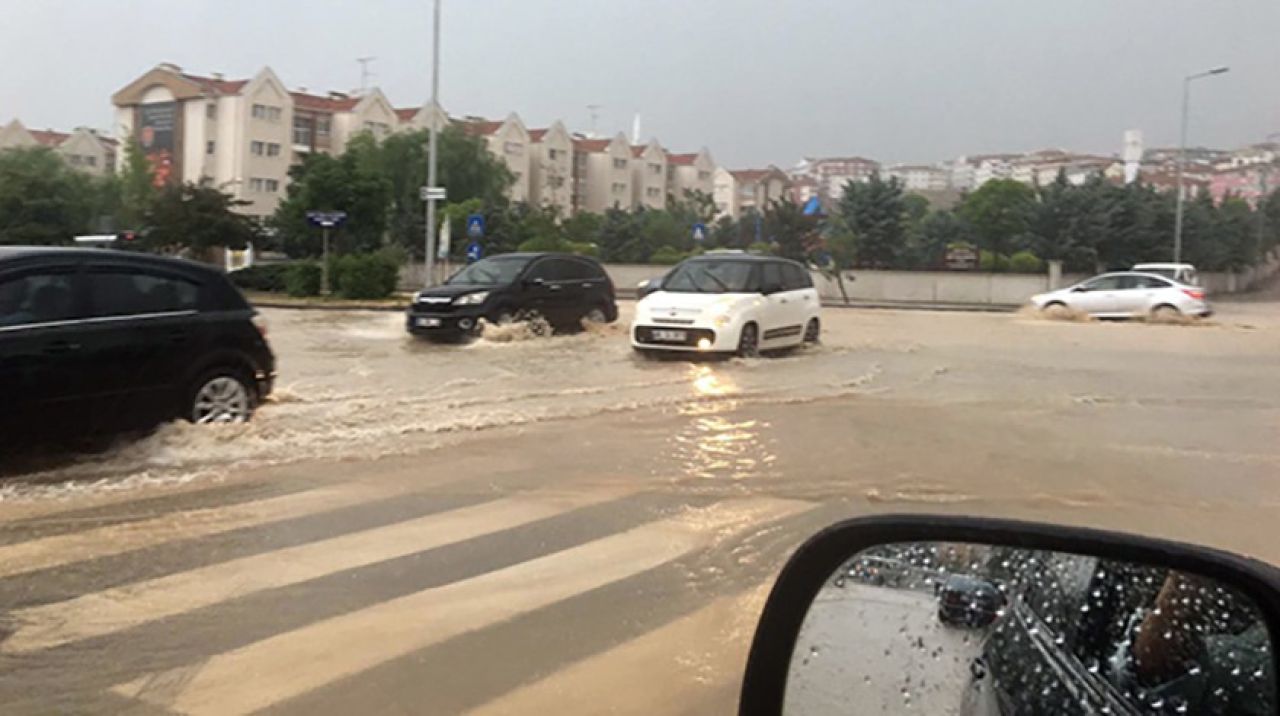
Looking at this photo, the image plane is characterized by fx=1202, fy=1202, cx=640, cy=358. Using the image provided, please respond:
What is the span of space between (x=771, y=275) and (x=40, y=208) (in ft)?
111

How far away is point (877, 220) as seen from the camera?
55.1 m

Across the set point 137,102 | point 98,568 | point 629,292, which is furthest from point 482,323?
point 137,102

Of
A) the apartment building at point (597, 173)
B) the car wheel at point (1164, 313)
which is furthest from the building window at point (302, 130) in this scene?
the car wheel at point (1164, 313)

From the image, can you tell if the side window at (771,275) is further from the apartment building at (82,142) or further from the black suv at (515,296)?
the apartment building at (82,142)

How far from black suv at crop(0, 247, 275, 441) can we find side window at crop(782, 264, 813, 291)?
34.7 ft

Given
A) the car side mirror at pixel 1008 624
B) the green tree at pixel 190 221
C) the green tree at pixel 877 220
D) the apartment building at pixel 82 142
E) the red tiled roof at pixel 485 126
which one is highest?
the red tiled roof at pixel 485 126

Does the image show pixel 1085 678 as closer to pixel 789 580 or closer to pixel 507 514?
pixel 789 580

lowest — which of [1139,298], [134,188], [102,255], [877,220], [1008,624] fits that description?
[1008,624]

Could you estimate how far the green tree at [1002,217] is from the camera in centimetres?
5814

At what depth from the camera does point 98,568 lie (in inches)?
239

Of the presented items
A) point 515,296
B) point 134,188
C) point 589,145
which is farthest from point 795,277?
point 589,145

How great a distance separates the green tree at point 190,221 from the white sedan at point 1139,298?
27.8m

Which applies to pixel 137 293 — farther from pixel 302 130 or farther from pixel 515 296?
pixel 302 130

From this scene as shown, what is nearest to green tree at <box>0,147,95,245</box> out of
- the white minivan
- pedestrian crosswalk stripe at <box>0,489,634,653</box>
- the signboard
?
the white minivan
